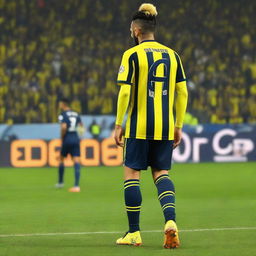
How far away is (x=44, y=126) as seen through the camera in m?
24.7

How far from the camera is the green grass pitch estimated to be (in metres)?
7.15

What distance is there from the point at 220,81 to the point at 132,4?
540cm

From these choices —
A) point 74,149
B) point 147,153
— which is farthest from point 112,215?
point 74,149

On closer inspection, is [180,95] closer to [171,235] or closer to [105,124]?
[171,235]

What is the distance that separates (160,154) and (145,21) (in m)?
1.20

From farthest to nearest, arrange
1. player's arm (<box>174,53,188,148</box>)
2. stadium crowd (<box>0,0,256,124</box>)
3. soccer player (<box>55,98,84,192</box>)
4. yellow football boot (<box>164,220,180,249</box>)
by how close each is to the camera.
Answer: stadium crowd (<box>0,0,256,124</box>) < soccer player (<box>55,98,84,192</box>) < player's arm (<box>174,53,188,148</box>) < yellow football boot (<box>164,220,180,249</box>)

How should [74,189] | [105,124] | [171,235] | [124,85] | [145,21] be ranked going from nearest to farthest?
[171,235], [124,85], [145,21], [74,189], [105,124]

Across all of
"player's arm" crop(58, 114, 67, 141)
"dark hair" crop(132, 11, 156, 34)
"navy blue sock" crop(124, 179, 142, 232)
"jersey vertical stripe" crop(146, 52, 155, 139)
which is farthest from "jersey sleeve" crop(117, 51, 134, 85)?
"player's arm" crop(58, 114, 67, 141)

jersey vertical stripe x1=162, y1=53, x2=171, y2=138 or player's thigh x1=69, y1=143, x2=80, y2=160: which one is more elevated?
jersey vertical stripe x1=162, y1=53, x2=171, y2=138

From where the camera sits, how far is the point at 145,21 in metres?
7.29

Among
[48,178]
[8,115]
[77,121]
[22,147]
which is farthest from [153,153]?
[8,115]

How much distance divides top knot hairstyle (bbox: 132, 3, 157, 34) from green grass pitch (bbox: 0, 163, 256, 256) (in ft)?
6.36

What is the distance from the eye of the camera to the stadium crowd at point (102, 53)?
92.8 feet

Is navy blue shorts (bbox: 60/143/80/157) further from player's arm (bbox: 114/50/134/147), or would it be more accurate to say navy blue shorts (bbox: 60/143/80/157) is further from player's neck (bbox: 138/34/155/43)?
player's arm (bbox: 114/50/134/147)
